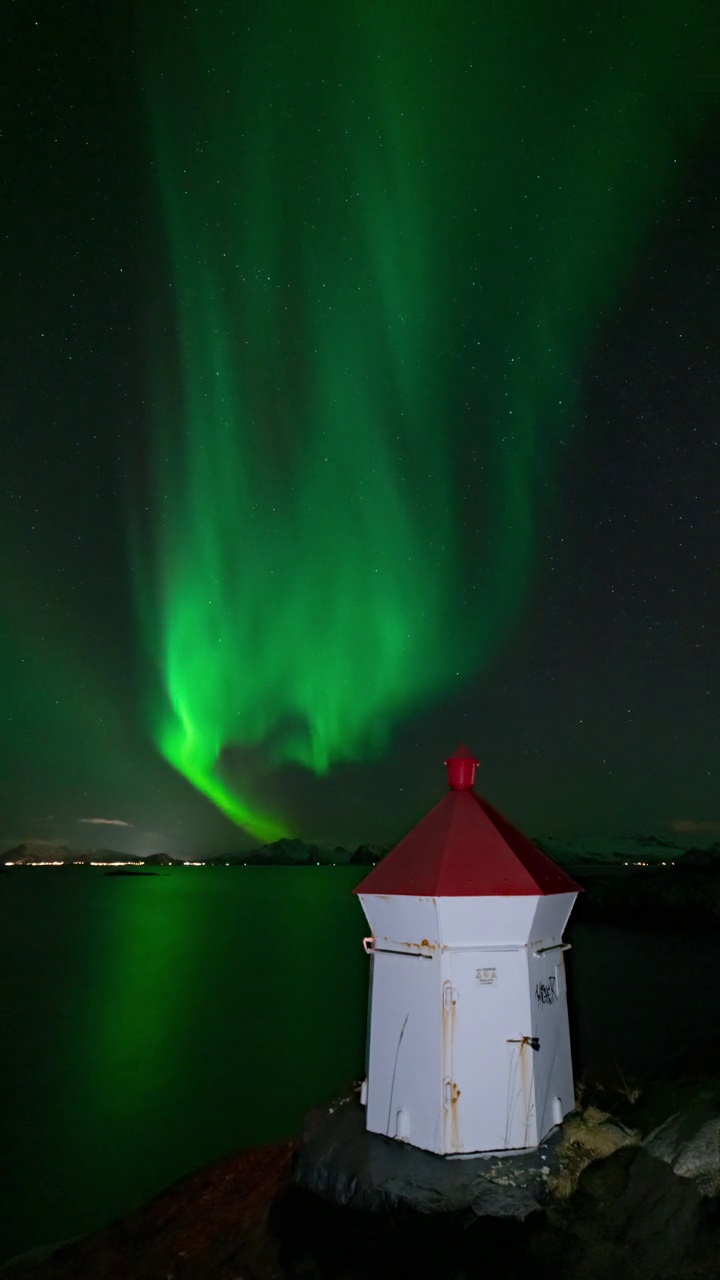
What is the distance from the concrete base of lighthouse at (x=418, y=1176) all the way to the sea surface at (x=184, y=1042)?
6.22 ft

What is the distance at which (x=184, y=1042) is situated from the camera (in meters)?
31.9

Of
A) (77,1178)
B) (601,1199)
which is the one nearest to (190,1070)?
(77,1178)

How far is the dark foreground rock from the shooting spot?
26.7 ft

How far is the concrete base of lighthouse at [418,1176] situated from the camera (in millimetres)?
8844

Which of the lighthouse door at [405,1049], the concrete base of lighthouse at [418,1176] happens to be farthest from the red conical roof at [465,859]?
the concrete base of lighthouse at [418,1176]

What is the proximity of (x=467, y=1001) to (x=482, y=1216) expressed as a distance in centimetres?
203

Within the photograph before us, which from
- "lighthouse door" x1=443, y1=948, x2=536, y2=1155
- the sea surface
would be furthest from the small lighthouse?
the sea surface

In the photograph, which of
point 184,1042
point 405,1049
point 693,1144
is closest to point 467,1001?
point 405,1049

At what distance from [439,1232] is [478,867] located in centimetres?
370

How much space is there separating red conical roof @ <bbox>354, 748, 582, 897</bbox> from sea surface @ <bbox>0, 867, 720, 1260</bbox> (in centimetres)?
405

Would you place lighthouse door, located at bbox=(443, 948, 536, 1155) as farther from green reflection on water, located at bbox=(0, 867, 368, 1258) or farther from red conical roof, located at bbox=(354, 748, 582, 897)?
green reflection on water, located at bbox=(0, 867, 368, 1258)

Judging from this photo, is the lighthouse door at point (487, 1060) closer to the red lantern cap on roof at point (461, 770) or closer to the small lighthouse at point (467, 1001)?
the small lighthouse at point (467, 1001)

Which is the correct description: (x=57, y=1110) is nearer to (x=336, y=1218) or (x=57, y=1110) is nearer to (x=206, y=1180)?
(x=206, y=1180)

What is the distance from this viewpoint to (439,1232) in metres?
Answer: 8.75
